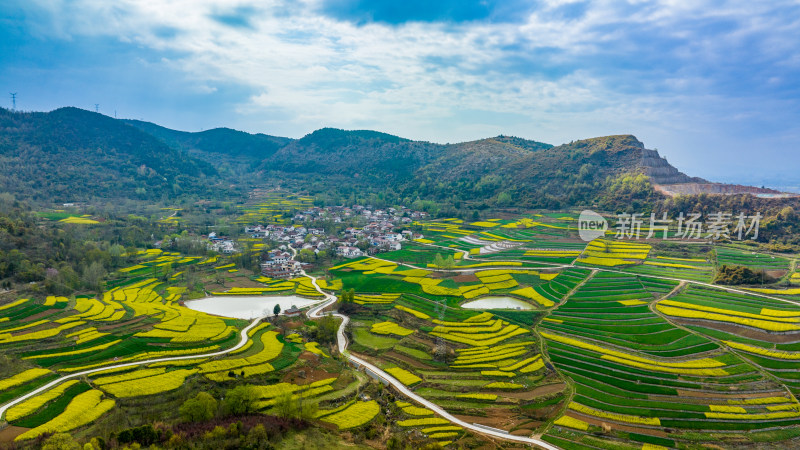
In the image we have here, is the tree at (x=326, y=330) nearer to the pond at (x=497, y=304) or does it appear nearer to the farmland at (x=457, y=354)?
the farmland at (x=457, y=354)

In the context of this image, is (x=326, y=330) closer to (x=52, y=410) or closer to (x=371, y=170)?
(x=52, y=410)

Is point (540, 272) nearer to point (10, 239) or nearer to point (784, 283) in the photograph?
point (784, 283)

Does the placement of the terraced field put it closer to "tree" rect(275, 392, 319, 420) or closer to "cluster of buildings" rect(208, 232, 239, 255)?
"tree" rect(275, 392, 319, 420)

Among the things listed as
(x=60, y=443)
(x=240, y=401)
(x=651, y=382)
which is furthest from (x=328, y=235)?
(x=60, y=443)

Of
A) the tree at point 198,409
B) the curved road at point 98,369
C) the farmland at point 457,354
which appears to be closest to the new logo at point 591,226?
the farmland at point 457,354

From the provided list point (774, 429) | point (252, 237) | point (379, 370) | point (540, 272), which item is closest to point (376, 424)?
point (379, 370)

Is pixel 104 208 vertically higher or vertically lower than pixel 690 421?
higher
